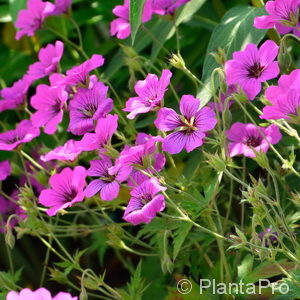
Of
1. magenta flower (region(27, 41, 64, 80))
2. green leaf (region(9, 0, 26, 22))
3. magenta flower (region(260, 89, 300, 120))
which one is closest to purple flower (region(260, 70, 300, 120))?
magenta flower (region(260, 89, 300, 120))

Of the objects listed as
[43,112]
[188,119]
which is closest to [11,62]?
[43,112]

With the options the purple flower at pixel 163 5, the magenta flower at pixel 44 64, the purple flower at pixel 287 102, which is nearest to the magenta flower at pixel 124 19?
the purple flower at pixel 163 5

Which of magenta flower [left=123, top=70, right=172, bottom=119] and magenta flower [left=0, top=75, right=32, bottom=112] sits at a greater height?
magenta flower [left=123, top=70, right=172, bottom=119]

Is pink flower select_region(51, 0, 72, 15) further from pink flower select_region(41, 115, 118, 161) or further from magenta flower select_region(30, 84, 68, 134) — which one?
pink flower select_region(41, 115, 118, 161)

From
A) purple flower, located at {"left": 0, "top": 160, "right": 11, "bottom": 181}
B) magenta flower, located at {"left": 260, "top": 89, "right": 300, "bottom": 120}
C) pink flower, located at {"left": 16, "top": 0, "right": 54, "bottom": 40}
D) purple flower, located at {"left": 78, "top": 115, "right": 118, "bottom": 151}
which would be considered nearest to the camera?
magenta flower, located at {"left": 260, "top": 89, "right": 300, "bottom": 120}

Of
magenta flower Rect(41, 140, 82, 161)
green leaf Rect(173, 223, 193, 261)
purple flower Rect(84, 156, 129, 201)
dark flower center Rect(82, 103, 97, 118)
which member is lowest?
green leaf Rect(173, 223, 193, 261)

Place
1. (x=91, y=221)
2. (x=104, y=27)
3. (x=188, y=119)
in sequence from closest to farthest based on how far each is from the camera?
(x=188, y=119), (x=91, y=221), (x=104, y=27)

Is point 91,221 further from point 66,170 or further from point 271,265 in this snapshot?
point 271,265
